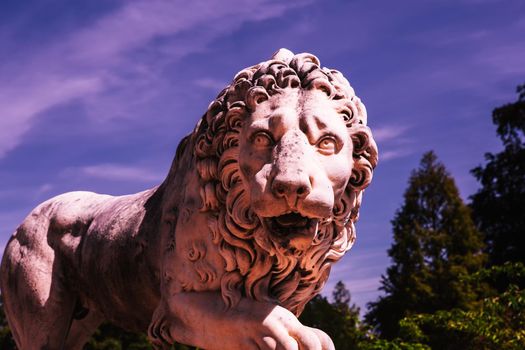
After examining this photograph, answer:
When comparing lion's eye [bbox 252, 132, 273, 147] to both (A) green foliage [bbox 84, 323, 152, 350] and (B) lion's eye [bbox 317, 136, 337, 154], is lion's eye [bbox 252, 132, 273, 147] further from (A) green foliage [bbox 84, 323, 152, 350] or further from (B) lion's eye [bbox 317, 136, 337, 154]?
(A) green foliage [bbox 84, 323, 152, 350]

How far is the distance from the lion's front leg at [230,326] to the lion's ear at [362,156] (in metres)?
0.78

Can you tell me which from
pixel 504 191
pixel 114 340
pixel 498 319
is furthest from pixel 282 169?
pixel 504 191

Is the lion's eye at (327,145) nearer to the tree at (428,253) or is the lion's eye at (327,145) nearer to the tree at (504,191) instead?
the tree at (428,253)

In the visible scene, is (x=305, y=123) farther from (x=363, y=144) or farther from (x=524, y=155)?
(x=524, y=155)

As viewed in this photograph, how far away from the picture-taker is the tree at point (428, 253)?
75.6 ft

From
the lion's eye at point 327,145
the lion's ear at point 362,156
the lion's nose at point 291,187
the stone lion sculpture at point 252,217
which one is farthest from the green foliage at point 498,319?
the lion's nose at point 291,187

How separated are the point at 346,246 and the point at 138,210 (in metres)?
1.25

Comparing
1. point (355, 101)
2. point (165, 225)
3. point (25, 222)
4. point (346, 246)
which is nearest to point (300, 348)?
point (346, 246)

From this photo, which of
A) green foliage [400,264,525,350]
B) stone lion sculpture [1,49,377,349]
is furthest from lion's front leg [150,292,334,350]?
green foliage [400,264,525,350]

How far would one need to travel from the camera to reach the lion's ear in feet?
12.5

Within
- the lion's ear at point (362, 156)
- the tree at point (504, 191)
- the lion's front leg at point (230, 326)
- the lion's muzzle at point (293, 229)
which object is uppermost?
the tree at point (504, 191)

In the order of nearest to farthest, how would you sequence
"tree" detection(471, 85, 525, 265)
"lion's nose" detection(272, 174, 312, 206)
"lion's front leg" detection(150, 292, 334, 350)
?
"lion's nose" detection(272, 174, 312, 206), "lion's front leg" detection(150, 292, 334, 350), "tree" detection(471, 85, 525, 265)

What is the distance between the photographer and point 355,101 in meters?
3.98

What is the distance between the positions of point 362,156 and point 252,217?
650mm
